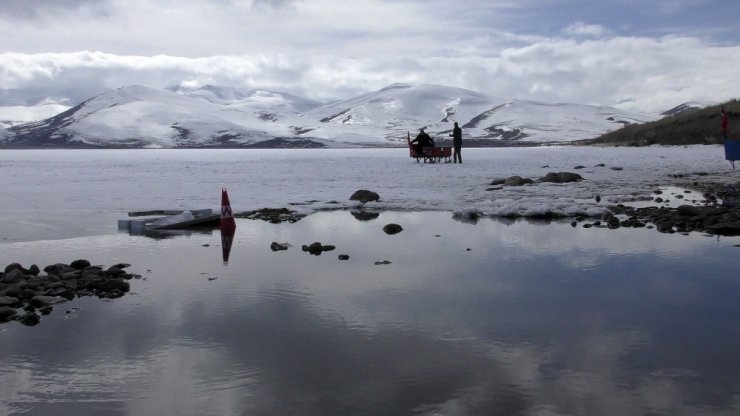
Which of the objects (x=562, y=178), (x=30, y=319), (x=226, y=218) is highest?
(x=562, y=178)

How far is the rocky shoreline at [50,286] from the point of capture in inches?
314

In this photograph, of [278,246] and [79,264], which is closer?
[79,264]

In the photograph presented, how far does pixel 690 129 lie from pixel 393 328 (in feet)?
199

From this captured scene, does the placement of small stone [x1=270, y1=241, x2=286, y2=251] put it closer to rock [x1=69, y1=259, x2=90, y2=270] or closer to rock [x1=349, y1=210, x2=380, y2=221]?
rock [x1=69, y1=259, x2=90, y2=270]

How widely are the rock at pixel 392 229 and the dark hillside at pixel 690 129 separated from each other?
4291 cm

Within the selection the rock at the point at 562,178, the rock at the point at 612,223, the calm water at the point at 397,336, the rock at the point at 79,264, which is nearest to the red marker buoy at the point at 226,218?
the calm water at the point at 397,336

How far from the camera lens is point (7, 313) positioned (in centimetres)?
775

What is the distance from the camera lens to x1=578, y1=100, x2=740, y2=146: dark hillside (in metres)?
53.2

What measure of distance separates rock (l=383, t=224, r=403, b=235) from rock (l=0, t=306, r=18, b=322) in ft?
24.4

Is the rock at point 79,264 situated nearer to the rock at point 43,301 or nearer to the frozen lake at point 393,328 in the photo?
the frozen lake at point 393,328

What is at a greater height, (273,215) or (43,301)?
(273,215)

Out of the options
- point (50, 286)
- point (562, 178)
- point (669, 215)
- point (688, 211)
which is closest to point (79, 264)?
point (50, 286)

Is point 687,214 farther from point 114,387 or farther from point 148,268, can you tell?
point 114,387

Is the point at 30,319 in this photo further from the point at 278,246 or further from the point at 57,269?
the point at 278,246
